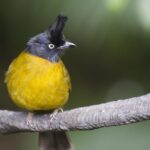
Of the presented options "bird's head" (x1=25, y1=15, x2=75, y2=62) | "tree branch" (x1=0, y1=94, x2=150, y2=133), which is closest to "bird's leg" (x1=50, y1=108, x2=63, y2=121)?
"tree branch" (x1=0, y1=94, x2=150, y2=133)

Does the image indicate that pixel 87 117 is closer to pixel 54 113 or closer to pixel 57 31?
pixel 54 113

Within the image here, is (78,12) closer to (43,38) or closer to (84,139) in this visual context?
(43,38)

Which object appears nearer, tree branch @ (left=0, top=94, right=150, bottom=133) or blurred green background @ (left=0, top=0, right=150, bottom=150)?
tree branch @ (left=0, top=94, right=150, bottom=133)

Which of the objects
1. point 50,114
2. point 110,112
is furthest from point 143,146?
point 110,112

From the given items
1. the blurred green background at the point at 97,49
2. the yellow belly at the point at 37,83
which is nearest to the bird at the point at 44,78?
the yellow belly at the point at 37,83

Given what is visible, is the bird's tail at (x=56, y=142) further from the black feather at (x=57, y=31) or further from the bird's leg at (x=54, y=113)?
the black feather at (x=57, y=31)

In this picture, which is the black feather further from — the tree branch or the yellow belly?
the tree branch

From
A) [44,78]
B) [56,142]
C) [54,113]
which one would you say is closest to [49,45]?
[44,78]
